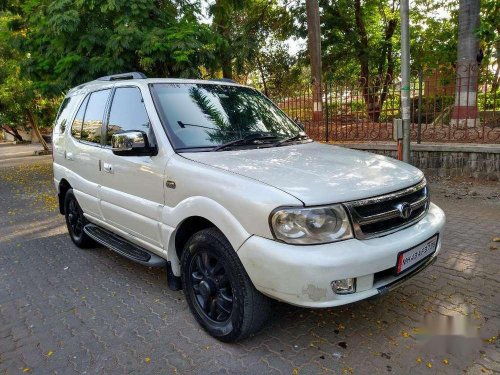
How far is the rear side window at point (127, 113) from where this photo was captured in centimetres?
366

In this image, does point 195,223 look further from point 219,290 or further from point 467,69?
point 467,69

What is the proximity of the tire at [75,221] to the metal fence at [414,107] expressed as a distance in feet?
20.4

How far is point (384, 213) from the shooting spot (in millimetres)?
2721

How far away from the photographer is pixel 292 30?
60.4 feet

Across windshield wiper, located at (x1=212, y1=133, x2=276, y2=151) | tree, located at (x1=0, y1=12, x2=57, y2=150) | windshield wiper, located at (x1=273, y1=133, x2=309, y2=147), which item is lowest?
windshield wiper, located at (x1=273, y1=133, x2=309, y2=147)

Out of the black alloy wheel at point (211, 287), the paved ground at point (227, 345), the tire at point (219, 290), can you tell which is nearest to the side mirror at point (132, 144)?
the tire at point (219, 290)

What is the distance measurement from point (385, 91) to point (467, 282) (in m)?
5.94

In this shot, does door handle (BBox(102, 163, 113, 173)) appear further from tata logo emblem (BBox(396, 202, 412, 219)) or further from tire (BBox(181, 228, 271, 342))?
tata logo emblem (BBox(396, 202, 412, 219))

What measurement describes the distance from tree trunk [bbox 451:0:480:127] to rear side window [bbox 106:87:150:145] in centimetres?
649

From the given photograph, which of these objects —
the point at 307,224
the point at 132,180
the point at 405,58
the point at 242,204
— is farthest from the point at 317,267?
the point at 405,58

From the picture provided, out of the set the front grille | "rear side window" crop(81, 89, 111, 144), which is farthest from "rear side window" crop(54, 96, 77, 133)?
the front grille

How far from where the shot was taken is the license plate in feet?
8.95

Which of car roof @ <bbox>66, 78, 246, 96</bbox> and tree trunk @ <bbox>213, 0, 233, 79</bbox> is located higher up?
tree trunk @ <bbox>213, 0, 233, 79</bbox>

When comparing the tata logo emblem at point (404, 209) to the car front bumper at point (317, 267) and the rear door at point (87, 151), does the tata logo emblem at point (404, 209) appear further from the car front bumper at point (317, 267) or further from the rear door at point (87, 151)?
the rear door at point (87, 151)
